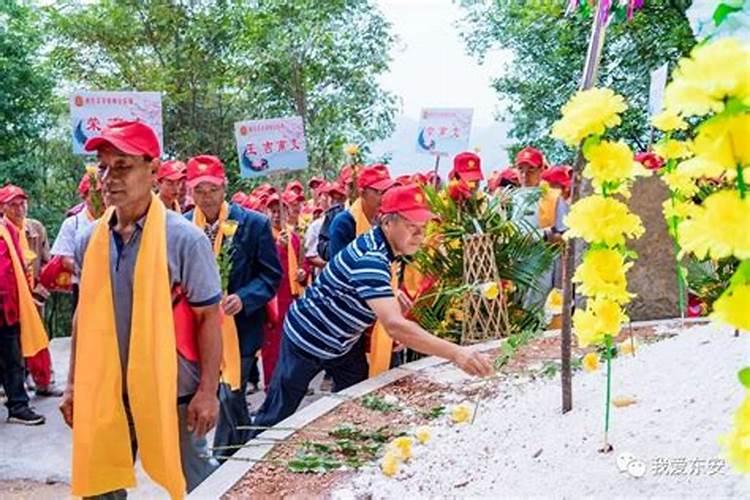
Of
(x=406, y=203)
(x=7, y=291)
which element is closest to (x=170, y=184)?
(x=7, y=291)

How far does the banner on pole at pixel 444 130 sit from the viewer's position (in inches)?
300

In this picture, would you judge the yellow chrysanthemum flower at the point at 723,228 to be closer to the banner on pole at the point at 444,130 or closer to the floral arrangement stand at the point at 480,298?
the floral arrangement stand at the point at 480,298

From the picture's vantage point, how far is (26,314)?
548cm

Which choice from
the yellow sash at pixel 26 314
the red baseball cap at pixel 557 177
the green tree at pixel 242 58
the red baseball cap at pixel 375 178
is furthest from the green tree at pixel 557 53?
the yellow sash at pixel 26 314

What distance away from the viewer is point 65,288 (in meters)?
5.32

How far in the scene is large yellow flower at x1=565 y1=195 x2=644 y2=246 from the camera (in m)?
1.96

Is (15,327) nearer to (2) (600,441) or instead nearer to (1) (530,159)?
(1) (530,159)

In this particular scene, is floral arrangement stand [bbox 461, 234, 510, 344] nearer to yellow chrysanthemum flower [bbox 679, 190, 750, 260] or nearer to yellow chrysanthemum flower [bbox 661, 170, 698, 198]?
yellow chrysanthemum flower [bbox 661, 170, 698, 198]

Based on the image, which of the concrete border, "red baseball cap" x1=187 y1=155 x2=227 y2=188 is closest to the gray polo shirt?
the concrete border

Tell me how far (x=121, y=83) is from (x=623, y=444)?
44.5ft

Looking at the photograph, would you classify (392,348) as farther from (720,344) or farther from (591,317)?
(591,317)

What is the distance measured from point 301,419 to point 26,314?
3062mm

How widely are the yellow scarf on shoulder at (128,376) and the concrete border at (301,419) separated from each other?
0.15m

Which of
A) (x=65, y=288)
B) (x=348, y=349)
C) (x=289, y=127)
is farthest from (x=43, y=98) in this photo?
(x=348, y=349)
